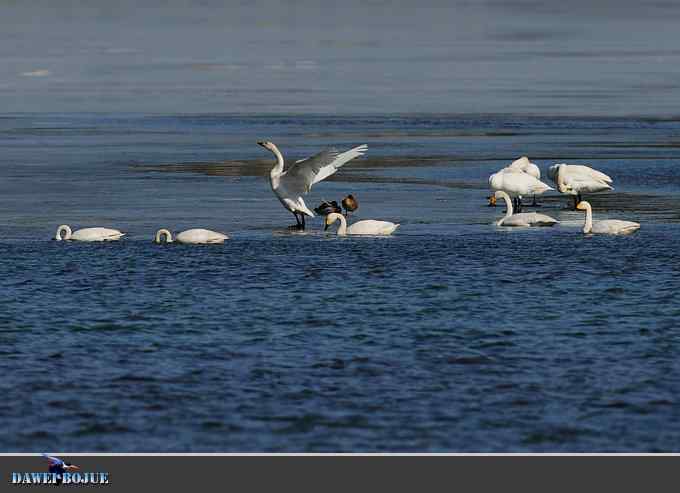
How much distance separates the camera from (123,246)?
21281mm

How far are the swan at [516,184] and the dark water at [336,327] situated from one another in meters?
0.48

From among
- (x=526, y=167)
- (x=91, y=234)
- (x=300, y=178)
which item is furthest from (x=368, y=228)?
(x=526, y=167)

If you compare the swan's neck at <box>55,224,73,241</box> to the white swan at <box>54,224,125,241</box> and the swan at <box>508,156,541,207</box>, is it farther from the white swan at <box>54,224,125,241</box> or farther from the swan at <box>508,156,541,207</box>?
the swan at <box>508,156,541,207</box>

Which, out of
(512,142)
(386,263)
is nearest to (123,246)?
(386,263)

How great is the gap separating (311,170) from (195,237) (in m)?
3.78

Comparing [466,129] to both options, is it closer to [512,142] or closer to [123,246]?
[512,142]

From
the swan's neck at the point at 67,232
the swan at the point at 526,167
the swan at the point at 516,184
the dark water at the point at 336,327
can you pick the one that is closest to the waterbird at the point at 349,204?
the dark water at the point at 336,327

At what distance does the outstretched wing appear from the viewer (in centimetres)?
2423

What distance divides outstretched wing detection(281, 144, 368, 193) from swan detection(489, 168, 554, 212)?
9.95ft

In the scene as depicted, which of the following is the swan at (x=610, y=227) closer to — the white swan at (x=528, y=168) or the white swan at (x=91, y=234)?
the white swan at (x=528, y=168)

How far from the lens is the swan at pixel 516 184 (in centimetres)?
2630
